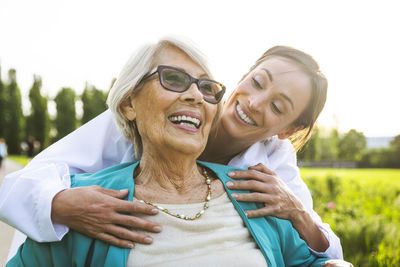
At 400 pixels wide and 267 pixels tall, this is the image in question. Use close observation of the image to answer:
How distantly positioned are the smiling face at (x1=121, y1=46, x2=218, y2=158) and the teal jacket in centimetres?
28

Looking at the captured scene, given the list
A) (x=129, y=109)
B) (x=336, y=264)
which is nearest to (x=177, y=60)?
(x=129, y=109)

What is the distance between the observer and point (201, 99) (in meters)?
1.85

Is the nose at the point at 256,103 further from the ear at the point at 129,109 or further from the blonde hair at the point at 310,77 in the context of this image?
the ear at the point at 129,109

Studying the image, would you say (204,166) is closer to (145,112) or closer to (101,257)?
(145,112)

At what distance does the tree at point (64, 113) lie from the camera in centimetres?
3709

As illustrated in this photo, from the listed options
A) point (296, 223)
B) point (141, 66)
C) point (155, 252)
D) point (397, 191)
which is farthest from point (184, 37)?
point (397, 191)

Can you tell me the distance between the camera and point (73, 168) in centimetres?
223

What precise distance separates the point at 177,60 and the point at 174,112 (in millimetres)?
290

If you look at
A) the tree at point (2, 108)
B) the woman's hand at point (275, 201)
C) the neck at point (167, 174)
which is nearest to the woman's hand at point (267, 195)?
the woman's hand at point (275, 201)

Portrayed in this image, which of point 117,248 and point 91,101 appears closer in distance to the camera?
point 117,248

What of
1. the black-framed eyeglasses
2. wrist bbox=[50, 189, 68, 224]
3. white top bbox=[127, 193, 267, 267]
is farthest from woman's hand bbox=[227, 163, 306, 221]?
wrist bbox=[50, 189, 68, 224]

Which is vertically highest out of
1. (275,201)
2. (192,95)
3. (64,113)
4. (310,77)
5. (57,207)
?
(310,77)

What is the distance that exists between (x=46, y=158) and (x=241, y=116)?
1.31m

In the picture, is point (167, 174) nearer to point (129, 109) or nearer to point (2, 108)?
point (129, 109)
